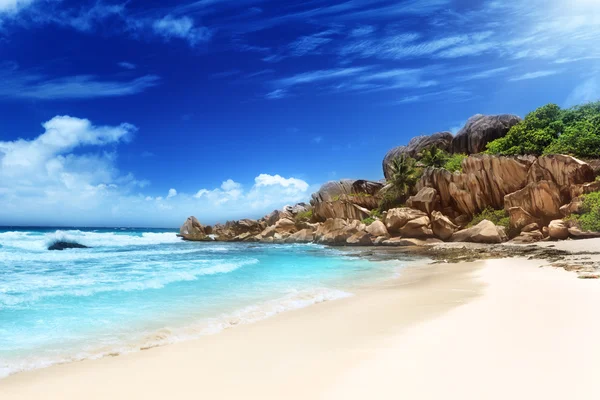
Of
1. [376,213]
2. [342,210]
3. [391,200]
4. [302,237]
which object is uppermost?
[391,200]

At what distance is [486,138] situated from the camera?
41969 millimetres

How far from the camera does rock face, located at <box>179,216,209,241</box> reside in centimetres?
5861

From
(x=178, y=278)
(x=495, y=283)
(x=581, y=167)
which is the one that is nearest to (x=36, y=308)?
(x=178, y=278)

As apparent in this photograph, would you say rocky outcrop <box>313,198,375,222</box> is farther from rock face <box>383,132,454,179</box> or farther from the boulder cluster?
rock face <box>383,132,454,179</box>

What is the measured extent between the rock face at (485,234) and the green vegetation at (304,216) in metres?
25.8

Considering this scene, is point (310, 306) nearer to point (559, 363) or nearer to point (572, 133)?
point (559, 363)

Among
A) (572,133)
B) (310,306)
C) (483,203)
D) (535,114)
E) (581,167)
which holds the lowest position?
(310,306)

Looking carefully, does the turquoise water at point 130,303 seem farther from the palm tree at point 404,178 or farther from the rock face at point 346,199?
the rock face at point 346,199

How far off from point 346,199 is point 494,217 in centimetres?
1921

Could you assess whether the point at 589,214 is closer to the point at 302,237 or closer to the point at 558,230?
the point at 558,230

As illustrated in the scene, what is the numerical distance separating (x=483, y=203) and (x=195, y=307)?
28.6 metres

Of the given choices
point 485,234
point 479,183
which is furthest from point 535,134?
point 485,234

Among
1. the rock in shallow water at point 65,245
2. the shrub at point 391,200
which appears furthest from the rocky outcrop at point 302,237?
the rock in shallow water at point 65,245

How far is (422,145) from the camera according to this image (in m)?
49.2
